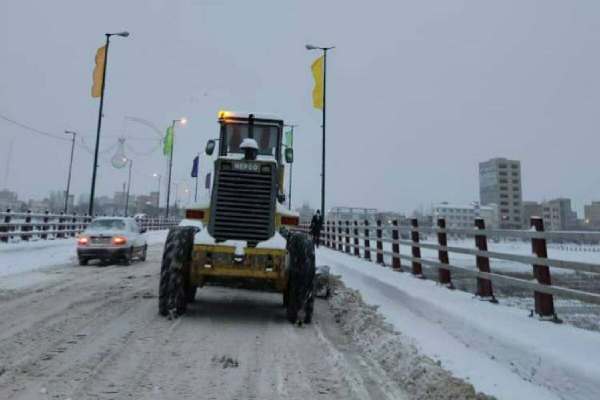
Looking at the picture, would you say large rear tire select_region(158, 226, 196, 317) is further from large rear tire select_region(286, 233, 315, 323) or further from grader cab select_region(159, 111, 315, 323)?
large rear tire select_region(286, 233, 315, 323)

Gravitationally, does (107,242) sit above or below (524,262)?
below

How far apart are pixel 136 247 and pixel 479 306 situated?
12702mm

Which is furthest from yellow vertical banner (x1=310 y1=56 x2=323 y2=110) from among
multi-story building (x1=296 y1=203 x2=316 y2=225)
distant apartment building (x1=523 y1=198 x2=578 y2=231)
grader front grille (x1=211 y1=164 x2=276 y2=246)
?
distant apartment building (x1=523 y1=198 x2=578 y2=231)

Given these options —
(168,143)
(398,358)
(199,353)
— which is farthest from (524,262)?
(168,143)

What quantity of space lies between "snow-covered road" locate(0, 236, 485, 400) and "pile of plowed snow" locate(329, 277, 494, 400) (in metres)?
0.02

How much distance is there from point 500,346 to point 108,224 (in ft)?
47.1

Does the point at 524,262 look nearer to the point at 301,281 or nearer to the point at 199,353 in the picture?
the point at 301,281

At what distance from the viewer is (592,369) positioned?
3.75 m

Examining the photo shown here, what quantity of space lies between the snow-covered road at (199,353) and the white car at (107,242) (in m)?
5.89

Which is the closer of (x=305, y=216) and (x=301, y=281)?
(x=301, y=281)

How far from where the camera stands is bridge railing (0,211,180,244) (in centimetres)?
1909

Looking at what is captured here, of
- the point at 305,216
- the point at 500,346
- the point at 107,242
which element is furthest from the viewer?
the point at 305,216

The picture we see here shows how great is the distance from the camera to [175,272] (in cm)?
725

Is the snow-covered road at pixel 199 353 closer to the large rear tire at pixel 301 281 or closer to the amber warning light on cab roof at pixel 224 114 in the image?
the large rear tire at pixel 301 281
